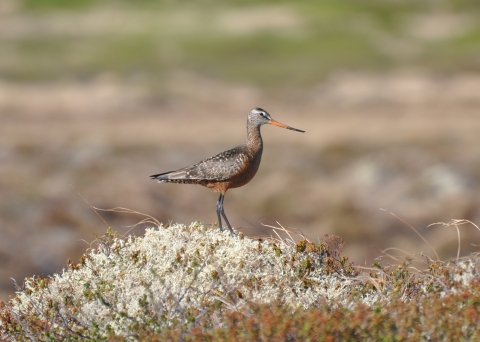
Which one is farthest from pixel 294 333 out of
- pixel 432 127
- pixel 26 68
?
pixel 26 68

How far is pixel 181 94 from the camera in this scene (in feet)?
159

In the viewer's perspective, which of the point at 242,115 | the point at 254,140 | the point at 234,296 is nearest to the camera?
the point at 234,296

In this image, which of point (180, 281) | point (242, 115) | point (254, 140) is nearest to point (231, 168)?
point (254, 140)

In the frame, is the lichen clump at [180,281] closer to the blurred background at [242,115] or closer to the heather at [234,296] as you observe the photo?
the heather at [234,296]

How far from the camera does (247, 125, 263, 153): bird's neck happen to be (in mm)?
9891

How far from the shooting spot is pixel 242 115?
42125 millimetres

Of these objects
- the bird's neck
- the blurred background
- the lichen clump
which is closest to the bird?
the bird's neck

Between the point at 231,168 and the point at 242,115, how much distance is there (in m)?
32.6

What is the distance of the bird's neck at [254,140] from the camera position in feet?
32.4

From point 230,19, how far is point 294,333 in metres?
63.6

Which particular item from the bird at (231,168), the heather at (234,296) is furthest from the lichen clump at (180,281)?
the bird at (231,168)

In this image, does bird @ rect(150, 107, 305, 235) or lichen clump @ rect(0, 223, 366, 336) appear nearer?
lichen clump @ rect(0, 223, 366, 336)

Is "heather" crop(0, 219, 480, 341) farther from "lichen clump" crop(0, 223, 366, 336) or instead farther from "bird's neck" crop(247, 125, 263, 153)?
"bird's neck" crop(247, 125, 263, 153)

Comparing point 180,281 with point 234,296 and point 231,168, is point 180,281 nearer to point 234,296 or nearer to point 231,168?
point 234,296
